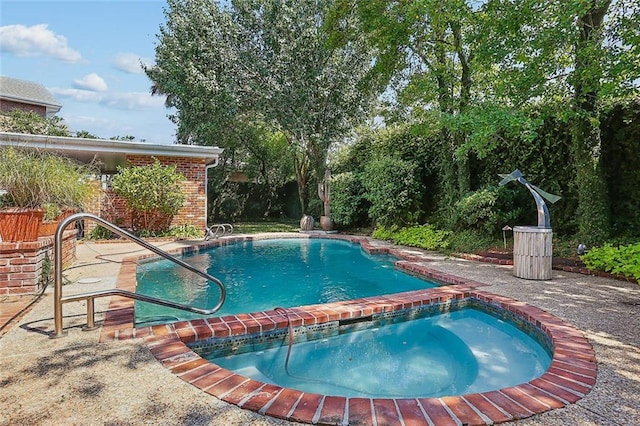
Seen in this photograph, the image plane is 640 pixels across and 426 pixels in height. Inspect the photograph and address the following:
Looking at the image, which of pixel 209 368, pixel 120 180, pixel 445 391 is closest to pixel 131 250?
pixel 120 180

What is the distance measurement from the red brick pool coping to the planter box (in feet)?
4.28

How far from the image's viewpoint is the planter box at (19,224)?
428 centimetres

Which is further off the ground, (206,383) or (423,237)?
(423,237)

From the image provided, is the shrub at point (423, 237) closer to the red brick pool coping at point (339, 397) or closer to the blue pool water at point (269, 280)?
the blue pool water at point (269, 280)

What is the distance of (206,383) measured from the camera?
239cm

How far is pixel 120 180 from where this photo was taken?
1058cm

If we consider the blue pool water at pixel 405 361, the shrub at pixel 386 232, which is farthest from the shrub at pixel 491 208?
the blue pool water at pixel 405 361

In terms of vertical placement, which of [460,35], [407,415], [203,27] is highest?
[203,27]

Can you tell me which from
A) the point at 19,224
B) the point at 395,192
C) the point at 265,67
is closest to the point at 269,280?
the point at 19,224

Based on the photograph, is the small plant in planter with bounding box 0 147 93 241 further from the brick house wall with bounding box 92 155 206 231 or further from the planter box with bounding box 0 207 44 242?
the brick house wall with bounding box 92 155 206 231

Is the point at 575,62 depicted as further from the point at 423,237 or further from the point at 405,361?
the point at 405,361

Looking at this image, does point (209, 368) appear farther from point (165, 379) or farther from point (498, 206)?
point (498, 206)

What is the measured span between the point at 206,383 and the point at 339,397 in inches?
33.6

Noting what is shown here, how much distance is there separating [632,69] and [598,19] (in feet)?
6.31
